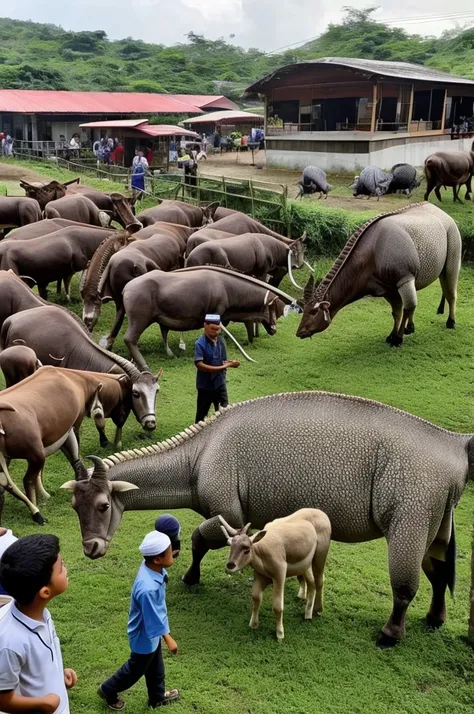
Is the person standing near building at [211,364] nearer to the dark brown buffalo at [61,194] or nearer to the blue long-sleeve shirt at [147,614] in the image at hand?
the blue long-sleeve shirt at [147,614]

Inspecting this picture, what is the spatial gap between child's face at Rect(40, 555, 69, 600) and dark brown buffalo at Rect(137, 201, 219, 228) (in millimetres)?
15593

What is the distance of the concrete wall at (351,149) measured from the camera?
87.1 feet

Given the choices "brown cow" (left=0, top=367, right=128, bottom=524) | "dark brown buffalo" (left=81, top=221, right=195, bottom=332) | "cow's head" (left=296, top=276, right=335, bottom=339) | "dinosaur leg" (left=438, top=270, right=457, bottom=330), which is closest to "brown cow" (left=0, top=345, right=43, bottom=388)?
"brown cow" (left=0, top=367, right=128, bottom=524)

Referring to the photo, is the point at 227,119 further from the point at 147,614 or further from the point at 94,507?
the point at 147,614

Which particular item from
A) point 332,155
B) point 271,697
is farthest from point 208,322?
point 332,155

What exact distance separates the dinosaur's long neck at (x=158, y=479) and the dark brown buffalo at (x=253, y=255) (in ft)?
26.0

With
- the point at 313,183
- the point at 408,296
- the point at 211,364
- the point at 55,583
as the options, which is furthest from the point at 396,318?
the point at 55,583

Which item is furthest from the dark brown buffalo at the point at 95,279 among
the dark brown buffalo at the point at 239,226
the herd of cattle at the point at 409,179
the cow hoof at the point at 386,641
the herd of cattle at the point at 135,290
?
the cow hoof at the point at 386,641

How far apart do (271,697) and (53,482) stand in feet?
14.8

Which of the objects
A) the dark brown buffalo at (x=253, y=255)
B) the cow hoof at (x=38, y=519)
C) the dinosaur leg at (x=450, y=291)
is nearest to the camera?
the cow hoof at (x=38, y=519)

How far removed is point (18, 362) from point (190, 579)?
4204mm

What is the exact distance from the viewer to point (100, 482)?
623 cm

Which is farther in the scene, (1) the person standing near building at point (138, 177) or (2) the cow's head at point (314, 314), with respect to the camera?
(1) the person standing near building at point (138, 177)

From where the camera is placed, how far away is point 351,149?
2672 cm
